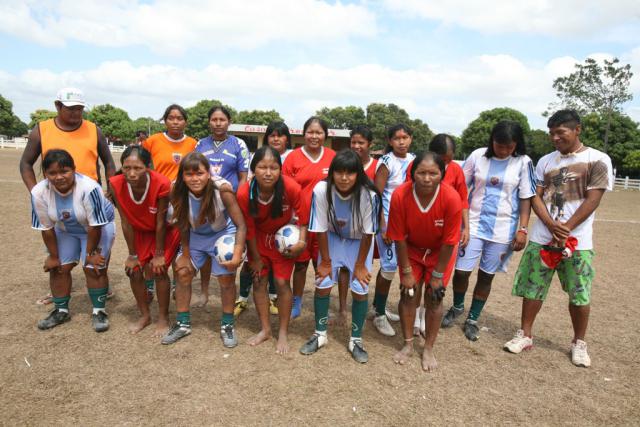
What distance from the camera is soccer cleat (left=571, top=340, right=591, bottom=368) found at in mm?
3797

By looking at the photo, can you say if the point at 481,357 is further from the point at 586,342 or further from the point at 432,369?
the point at 586,342

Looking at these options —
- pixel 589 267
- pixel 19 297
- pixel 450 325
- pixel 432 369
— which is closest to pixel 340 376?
pixel 432 369

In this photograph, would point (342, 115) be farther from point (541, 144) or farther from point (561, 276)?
point (561, 276)

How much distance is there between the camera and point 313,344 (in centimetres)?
388

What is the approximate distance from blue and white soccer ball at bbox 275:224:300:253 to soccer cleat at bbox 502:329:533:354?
90.5 inches

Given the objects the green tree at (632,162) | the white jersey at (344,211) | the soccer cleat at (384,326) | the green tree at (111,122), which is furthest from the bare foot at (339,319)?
the green tree at (111,122)

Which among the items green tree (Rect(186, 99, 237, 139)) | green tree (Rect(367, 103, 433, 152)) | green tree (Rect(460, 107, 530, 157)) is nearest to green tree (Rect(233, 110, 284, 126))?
green tree (Rect(186, 99, 237, 139))

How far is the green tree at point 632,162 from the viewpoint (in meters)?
31.3

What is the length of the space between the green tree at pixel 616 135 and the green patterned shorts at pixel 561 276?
35738 millimetres

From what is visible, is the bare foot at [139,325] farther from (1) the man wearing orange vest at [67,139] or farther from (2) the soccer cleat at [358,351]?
(2) the soccer cleat at [358,351]

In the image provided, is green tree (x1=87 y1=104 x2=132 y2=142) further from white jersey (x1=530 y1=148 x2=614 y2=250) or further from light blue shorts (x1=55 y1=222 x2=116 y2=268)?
white jersey (x1=530 y1=148 x2=614 y2=250)

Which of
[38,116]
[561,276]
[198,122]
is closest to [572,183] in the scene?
[561,276]

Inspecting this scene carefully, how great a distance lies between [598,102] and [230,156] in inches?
1703

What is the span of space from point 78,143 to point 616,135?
41.1 meters
